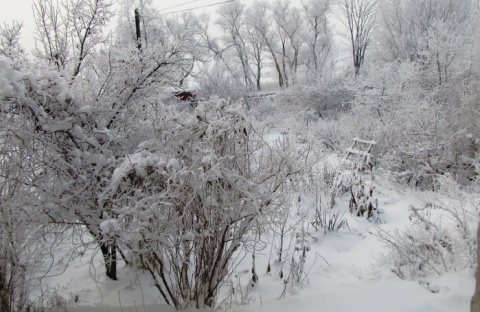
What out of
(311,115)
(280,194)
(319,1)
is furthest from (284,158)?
(319,1)

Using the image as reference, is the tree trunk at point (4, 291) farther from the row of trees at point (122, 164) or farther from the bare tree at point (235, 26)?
the bare tree at point (235, 26)

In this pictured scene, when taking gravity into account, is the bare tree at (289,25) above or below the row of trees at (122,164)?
above

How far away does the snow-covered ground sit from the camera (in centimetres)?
270

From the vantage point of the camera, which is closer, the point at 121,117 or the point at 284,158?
the point at 284,158

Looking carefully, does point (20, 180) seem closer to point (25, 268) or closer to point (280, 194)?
point (25, 268)

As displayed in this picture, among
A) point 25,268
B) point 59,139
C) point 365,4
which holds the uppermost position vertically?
point 365,4

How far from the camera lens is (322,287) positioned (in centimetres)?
342

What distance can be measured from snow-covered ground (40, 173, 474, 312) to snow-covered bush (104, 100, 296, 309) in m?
0.38

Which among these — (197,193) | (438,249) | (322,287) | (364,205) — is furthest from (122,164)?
(364,205)

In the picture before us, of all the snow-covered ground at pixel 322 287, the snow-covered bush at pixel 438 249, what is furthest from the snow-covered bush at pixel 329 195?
the snow-covered bush at pixel 438 249

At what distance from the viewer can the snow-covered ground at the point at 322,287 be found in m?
2.70

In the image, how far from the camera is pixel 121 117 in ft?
11.4

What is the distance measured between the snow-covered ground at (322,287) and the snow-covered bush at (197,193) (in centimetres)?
38

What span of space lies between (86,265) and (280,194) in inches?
119
